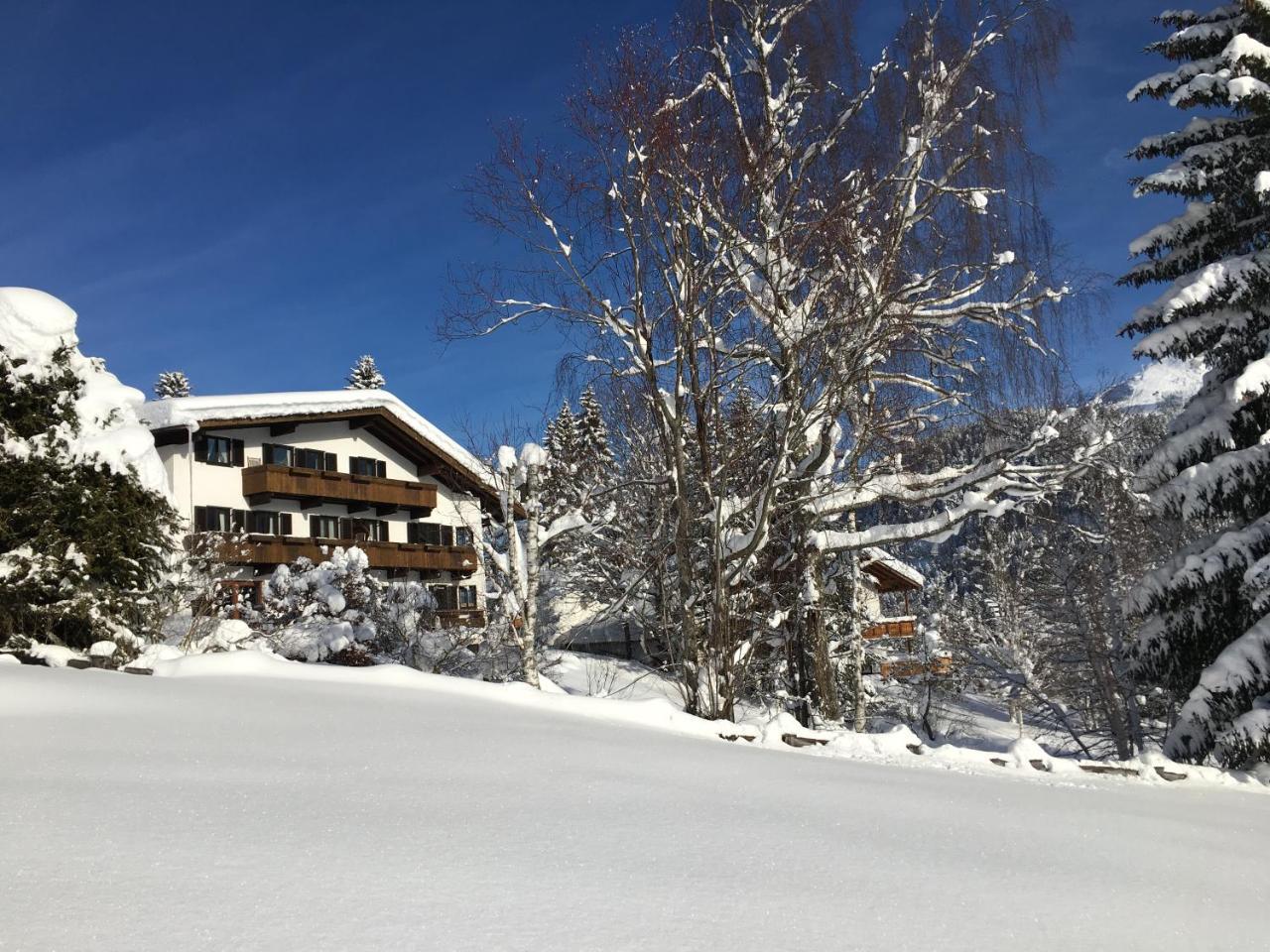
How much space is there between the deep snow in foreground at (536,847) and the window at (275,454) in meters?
24.8

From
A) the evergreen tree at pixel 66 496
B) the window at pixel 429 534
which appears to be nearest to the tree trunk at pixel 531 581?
A: the evergreen tree at pixel 66 496

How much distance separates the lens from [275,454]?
1183 inches

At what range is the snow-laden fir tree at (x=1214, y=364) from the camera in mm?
9352

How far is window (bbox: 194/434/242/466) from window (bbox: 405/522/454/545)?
7759 mm

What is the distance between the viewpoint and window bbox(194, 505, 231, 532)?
27578 mm

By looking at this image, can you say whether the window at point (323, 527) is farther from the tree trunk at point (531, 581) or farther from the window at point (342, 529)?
the tree trunk at point (531, 581)

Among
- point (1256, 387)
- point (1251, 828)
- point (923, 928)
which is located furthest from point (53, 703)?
point (1256, 387)

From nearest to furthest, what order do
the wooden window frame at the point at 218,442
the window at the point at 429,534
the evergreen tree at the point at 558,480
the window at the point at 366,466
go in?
the evergreen tree at the point at 558,480 < the wooden window frame at the point at 218,442 < the window at the point at 366,466 < the window at the point at 429,534

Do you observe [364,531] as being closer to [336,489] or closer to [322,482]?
[336,489]

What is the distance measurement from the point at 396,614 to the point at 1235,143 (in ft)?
58.3

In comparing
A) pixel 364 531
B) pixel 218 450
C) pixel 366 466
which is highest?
pixel 366 466

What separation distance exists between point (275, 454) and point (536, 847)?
95.8 ft

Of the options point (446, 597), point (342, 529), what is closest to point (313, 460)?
point (342, 529)

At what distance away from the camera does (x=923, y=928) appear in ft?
9.41
